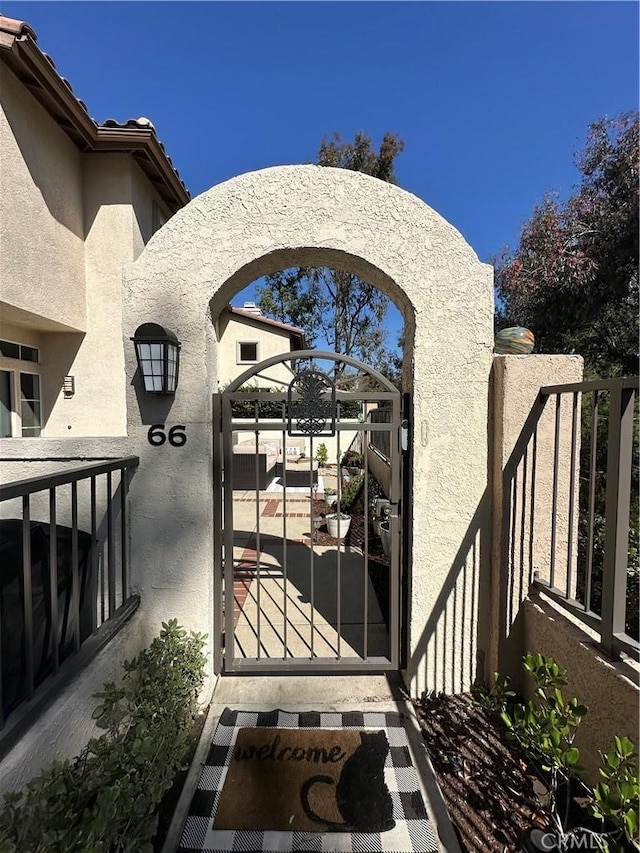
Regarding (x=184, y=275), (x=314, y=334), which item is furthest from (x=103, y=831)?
(x=314, y=334)

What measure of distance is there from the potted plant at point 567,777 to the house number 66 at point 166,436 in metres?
2.90

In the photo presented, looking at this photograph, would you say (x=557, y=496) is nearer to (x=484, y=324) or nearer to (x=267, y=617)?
(x=484, y=324)

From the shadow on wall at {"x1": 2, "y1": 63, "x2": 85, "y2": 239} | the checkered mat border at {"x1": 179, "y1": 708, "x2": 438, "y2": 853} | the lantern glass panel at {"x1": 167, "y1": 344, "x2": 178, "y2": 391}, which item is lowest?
the checkered mat border at {"x1": 179, "y1": 708, "x2": 438, "y2": 853}

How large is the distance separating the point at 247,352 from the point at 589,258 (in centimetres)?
1611

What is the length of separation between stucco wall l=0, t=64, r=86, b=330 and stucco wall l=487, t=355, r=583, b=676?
8.21m

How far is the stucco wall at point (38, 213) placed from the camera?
695 centimetres

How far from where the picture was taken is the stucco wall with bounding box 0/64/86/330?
695 cm

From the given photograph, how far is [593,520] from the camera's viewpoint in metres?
2.64

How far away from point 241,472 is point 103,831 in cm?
1028

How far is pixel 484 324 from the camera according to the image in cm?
329

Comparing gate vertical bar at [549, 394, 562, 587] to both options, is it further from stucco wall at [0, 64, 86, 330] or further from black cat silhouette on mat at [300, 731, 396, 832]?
stucco wall at [0, 64, 86, 330]

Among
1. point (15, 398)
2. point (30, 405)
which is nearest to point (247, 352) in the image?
point (30, 405)

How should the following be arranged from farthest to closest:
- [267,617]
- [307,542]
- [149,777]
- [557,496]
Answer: [307,542], [267,617], [557,496], [149,777]

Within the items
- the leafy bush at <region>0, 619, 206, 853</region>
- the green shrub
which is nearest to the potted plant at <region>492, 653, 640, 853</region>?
the leafy bush at <region>0, 619, 206, 853</region>
